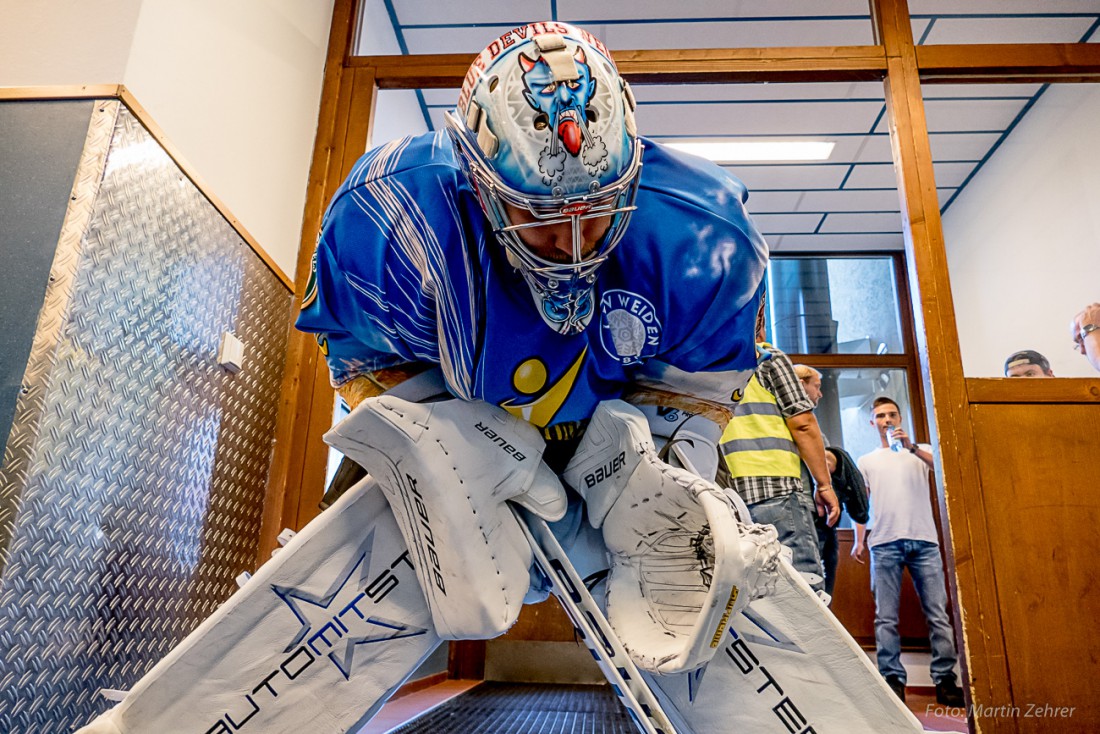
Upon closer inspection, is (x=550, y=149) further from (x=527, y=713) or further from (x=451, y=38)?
(x=451, y=38)

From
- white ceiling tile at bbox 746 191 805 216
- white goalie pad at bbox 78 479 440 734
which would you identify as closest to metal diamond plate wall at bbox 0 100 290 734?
white goalie pad at bbox 78 479 440 734

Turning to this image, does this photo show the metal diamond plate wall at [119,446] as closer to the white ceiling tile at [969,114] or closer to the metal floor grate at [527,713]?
the metal floor grate at [527,713]

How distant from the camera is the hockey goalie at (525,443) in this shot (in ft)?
2.78

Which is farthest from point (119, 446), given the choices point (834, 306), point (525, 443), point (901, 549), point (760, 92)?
point (834, 306)

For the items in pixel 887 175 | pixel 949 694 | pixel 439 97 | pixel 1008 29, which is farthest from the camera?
pixel 887 175

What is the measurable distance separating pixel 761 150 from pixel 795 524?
112 inches

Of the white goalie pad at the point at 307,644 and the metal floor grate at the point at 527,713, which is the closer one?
the white goalie pad at the point at 307,644

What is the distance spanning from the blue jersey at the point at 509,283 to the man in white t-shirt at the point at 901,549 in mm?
2448

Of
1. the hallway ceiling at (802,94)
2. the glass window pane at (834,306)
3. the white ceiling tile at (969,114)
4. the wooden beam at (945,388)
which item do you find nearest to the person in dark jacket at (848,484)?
the wooden beam at (945,388)

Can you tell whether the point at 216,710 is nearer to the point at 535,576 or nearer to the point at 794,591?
the point at 535,576

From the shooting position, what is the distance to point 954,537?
1.87 meters

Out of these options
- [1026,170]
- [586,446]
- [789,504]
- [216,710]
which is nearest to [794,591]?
[586,446]

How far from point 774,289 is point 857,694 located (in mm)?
4633

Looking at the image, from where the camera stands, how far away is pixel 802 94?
3.66 metres
